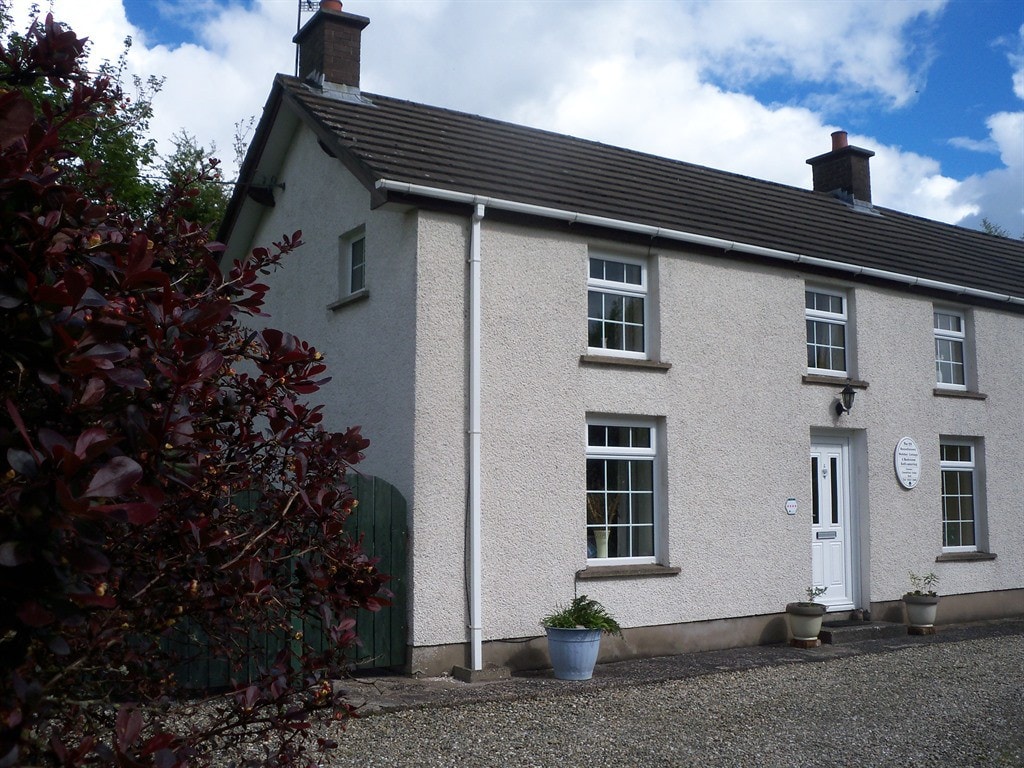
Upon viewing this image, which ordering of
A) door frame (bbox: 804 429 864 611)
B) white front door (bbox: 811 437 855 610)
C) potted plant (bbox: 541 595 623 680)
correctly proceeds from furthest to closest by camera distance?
door frame (bbox: 804 429 864 611)
white front door (bbox: 811 437 855 610)
potted plant (bbox: 541 595 623 680)

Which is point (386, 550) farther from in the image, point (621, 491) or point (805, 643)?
point (805, 643)

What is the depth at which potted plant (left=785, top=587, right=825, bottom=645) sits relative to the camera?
11.7 meters

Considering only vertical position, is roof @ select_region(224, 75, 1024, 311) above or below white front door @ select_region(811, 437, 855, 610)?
above

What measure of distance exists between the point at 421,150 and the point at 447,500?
405 centimetres

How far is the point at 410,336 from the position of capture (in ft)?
32.4

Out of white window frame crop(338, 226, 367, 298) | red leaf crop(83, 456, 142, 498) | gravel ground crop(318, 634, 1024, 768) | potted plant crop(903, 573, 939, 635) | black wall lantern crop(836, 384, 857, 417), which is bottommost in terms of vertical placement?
gravel ground crop(318, 634, 1024, 768)

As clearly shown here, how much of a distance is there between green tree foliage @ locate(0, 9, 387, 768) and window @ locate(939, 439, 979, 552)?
13.3m

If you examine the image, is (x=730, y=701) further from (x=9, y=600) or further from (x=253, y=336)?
(x=9, y=600)

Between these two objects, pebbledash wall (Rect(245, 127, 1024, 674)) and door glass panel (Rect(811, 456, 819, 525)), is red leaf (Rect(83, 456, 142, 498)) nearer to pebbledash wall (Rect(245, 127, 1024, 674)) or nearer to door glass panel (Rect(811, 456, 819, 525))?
pebbledash wall (Rect(245, 127, 1024, 674))

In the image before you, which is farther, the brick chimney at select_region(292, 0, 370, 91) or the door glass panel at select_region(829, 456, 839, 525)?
the door glass panel at select_region(829, 456, 839, 525)

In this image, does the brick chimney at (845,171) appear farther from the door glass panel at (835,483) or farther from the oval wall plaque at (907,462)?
the door glass panel at (835,483)

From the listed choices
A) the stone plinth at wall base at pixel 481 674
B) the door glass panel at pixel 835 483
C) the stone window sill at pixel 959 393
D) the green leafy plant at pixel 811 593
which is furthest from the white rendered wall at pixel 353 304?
the stone window sill at pixel 959 393

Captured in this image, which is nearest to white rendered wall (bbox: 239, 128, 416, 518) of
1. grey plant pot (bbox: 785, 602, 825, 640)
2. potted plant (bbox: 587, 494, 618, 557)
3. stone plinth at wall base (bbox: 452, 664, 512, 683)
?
stone plinth at wall base (bbox: 452, 664, 512, 683)

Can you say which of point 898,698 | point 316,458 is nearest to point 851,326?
point 898,698
